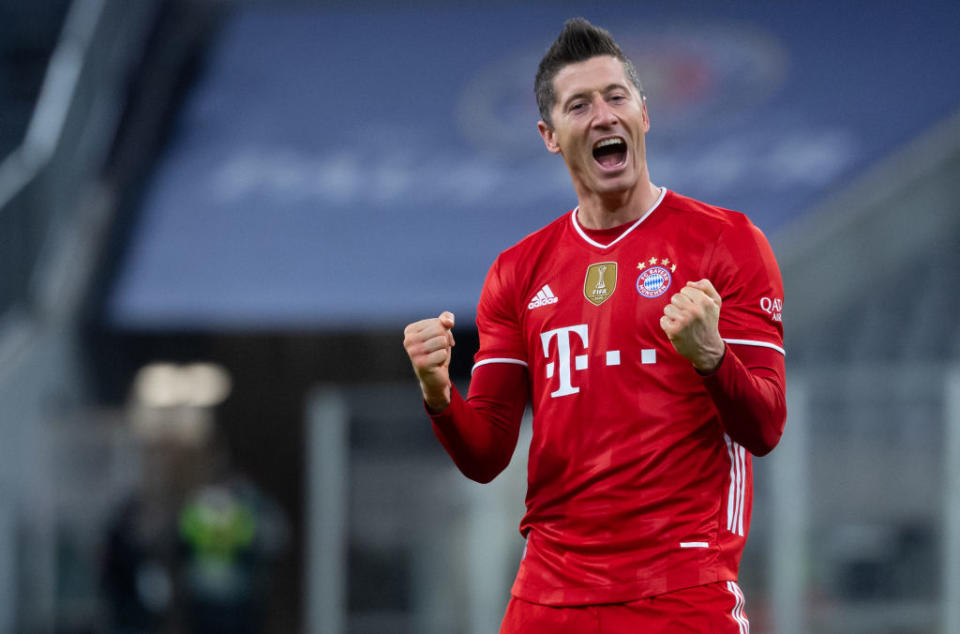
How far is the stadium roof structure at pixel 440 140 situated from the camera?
1201cm

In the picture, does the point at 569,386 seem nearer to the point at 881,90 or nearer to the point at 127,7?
the point at 881,90

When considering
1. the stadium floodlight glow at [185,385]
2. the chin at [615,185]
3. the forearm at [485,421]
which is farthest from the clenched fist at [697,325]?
the stadium floodlight glow at [185,385]

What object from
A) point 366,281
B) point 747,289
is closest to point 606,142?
point 747,289

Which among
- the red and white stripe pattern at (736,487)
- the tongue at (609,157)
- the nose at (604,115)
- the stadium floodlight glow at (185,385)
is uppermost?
the stadium floodlight glow at (185,385)

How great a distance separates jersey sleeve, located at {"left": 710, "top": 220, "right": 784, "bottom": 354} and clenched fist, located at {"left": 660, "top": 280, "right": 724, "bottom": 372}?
237 mm

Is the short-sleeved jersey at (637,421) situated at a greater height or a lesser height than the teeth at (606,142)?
lesser

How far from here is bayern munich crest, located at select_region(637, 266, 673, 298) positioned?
122 inches

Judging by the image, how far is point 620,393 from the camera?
121 inches

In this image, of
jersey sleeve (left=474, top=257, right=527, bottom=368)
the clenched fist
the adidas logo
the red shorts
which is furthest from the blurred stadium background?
the clenched fist

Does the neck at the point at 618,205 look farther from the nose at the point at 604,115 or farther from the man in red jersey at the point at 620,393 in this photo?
the nose at the point at 604,115

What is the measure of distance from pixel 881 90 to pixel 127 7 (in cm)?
696

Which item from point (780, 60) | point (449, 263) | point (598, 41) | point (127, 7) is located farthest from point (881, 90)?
point (598, 41)

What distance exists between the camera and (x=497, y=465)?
10.7 ft

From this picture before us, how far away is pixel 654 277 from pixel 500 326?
42cm
